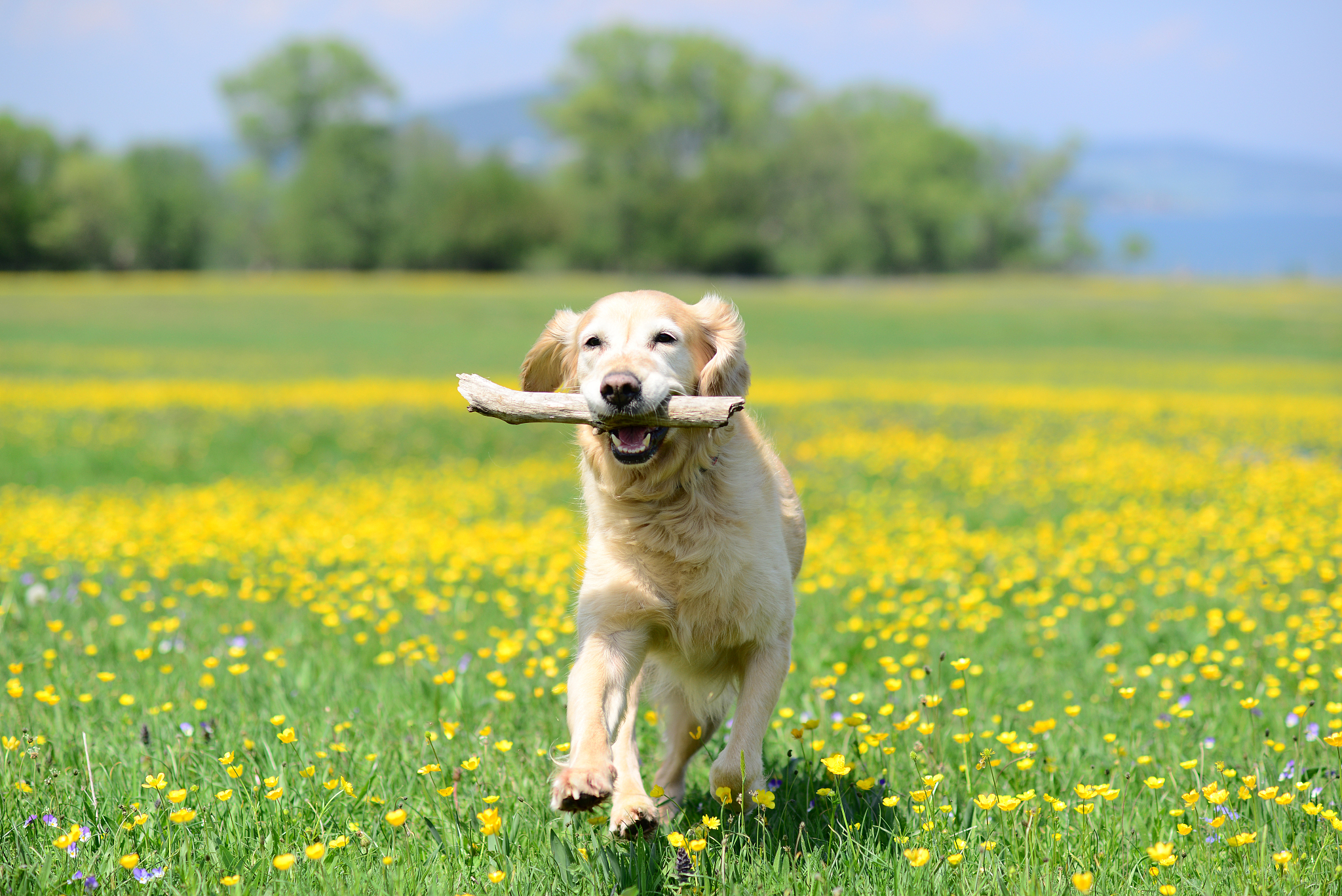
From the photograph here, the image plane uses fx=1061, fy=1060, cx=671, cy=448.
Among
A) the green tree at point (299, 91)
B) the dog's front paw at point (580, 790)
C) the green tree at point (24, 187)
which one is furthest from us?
the green tree at point (299, 91)

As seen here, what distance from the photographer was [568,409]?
3471 mm

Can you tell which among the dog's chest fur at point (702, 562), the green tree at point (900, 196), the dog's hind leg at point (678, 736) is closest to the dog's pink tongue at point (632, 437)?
the dog's chest fur at point (702, 562)

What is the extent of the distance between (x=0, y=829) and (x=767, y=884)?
202cm

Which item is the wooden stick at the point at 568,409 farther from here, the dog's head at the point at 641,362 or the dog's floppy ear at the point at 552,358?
the dog's floppy ear at the point at 552,358

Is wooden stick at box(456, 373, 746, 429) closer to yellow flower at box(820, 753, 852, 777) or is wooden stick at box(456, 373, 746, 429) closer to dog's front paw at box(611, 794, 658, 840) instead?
yellow flower at box(820, 753, 852, 777)

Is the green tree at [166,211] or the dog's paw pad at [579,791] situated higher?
the green tree at [166,211]

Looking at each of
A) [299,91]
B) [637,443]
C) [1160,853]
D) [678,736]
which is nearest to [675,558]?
[637,443]

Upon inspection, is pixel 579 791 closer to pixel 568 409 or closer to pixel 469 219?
pixel 568 409

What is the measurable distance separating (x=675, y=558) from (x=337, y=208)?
245 feet

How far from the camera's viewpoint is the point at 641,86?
76.9 m

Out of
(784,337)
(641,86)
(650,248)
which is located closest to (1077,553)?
(784,337)

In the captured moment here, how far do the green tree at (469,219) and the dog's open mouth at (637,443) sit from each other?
68.5m

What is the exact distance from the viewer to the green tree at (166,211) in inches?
2776

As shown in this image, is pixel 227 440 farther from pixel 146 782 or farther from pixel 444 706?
pixel 146 782
